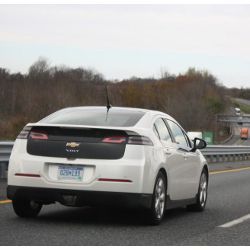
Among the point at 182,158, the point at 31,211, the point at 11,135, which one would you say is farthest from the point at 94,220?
the point at 11,135

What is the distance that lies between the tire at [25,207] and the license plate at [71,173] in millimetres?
762

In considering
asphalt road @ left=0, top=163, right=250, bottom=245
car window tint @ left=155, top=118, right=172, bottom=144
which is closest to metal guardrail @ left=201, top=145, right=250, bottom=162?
asphalt road @ left=0, top=163, right=250, bottom=245

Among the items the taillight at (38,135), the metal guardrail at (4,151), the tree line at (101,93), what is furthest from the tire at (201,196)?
the tree line at (101,93)

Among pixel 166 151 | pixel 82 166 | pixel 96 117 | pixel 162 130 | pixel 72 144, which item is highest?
pixel 96 117

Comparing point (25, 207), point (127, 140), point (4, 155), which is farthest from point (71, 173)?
point (4, 155)

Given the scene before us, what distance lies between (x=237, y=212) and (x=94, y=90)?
400 ft

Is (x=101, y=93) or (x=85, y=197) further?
(x=101, y=93)

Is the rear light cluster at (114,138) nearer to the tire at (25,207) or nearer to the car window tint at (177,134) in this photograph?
the tire at (25,207)

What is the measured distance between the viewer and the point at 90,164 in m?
8.59

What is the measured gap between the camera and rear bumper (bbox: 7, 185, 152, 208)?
8555 mm

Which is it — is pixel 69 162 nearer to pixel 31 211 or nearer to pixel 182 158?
pixel 31 211

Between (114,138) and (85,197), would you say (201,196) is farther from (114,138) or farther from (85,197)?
(85,197)

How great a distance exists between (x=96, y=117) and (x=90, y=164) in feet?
2.87

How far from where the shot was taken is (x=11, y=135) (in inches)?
2908
